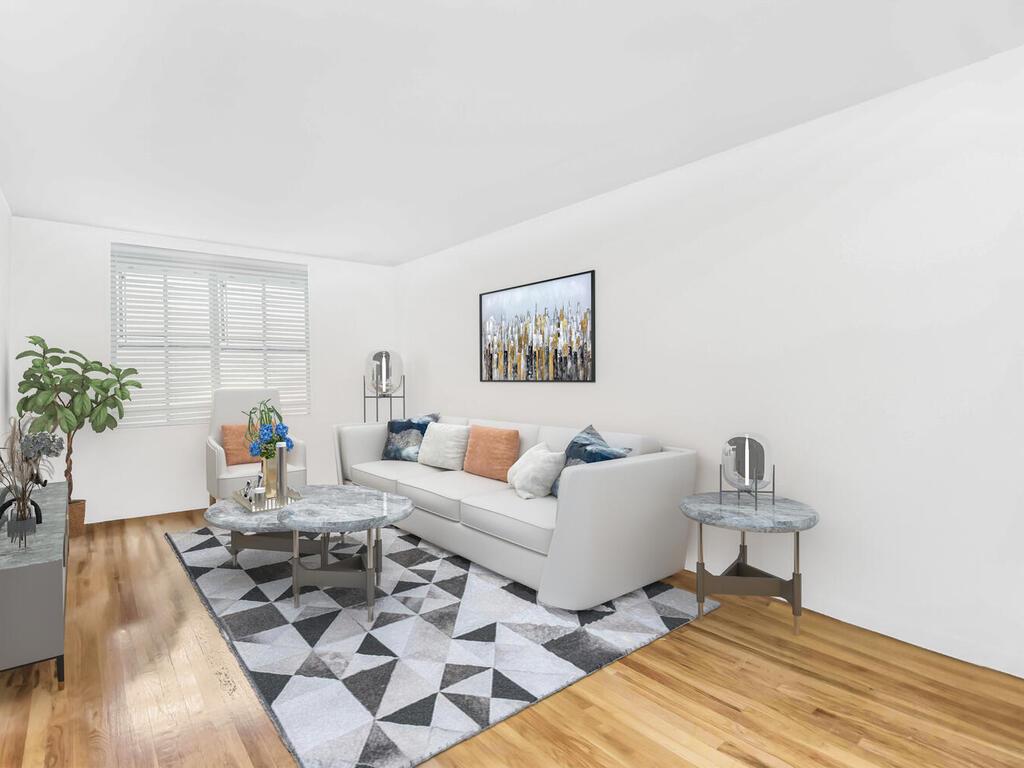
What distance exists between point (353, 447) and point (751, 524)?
3.45m

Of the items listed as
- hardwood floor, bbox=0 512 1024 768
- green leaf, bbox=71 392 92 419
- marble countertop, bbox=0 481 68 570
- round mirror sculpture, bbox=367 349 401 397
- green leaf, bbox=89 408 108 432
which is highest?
round mirror sculpture, bbox=367 349 401 397

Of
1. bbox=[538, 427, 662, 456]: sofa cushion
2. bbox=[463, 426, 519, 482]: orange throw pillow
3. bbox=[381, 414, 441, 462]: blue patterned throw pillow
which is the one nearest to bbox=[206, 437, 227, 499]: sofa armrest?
bbox=[381, 414, 441, 462]: blue patterned throw pillow

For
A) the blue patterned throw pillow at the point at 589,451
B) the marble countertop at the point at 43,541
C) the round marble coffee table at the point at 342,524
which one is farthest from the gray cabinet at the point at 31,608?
the blue patterned throw pillow at the point at 589,451

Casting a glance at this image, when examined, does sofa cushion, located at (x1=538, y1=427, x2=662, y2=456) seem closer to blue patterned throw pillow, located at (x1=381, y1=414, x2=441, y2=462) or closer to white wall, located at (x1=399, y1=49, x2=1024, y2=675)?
white wall, located at (x1=399, y1=49, x2=1024, y2=675)

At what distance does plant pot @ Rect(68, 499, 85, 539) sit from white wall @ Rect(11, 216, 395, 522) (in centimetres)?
30

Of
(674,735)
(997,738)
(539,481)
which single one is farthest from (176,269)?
(997,738)

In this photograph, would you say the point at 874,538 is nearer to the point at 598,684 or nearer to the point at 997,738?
the point at 997,738

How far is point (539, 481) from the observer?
342 cm

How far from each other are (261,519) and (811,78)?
11.2ft

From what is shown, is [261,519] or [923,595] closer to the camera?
[923,595]

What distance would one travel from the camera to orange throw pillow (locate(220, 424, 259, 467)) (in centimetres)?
470

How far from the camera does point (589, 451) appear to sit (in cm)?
322

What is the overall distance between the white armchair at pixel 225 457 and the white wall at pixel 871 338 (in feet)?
9.23

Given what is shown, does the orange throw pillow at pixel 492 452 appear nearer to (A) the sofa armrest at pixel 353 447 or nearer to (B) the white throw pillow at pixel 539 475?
(B) the white throw pillow at pixel 539 475
